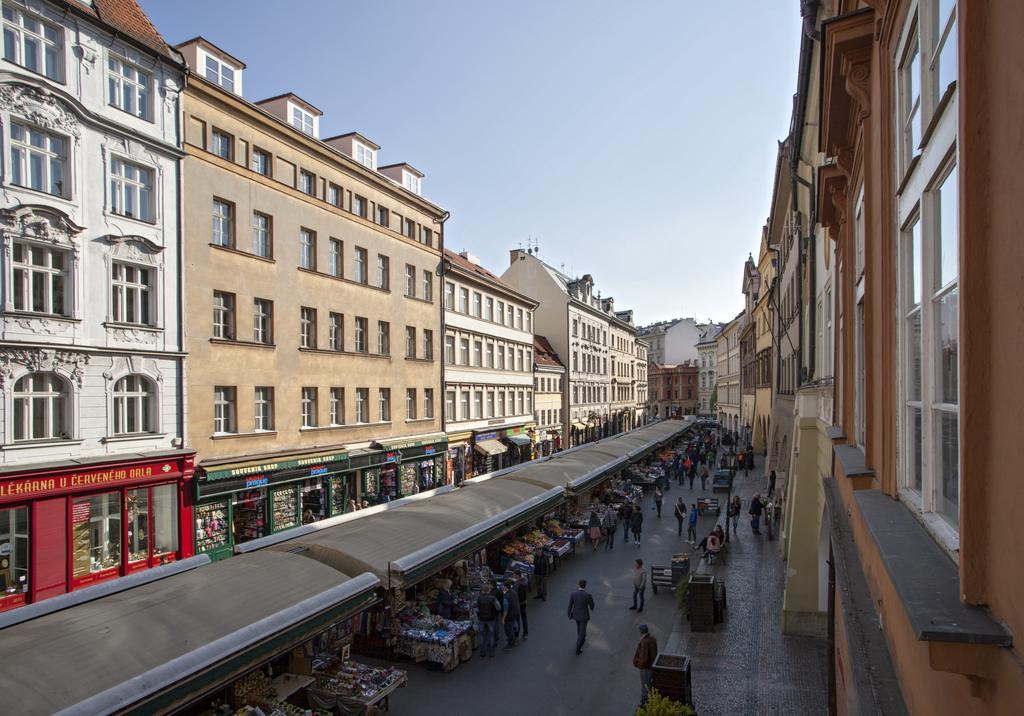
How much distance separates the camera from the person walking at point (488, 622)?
44.3ft

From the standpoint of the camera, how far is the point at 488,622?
13.6 m

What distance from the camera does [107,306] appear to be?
17.2m

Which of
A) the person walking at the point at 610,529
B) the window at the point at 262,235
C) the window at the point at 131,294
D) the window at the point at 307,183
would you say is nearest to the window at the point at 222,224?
the window at the point at 262,235

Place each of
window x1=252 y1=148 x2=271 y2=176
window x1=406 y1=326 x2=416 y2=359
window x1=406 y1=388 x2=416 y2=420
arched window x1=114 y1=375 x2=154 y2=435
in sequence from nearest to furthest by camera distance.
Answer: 1. arched window x1=114 y1=375 x2=154 y2=435
2. window x1=252 y1=148 x2=271 y2=176
3. window x1=406 y1=388 x2=416 y2=420
4. window x1=406 y1=326 x2=416 y2=359

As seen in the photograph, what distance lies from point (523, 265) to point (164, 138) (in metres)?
39.0

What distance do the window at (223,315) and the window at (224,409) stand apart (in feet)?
5.53

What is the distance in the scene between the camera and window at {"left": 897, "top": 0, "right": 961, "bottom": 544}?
3113 mm

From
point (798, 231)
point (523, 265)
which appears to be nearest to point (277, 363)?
point (798, 231)

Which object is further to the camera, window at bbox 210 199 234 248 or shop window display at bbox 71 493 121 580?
window at bbox 210 199 234 248

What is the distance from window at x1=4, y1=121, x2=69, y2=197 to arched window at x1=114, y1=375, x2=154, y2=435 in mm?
5091

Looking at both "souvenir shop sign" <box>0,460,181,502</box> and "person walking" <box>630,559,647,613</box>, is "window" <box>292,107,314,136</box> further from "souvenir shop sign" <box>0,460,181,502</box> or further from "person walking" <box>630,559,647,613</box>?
"person walking" <box>630,559,647,613</box>

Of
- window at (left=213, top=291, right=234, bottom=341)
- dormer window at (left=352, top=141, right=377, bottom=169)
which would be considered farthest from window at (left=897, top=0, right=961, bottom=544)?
dormer window at (left=352, top=141, right=377, bottom=169)

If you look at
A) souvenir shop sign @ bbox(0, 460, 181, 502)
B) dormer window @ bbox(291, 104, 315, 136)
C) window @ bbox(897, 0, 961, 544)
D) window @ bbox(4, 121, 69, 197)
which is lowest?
souvenir shop sign @ bbox(0, 460, 181, 502)

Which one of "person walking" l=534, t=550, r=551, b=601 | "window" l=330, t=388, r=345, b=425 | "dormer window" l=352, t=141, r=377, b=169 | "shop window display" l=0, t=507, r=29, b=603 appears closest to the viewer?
"shop window display" l=0, t=507, r=29, b=603
